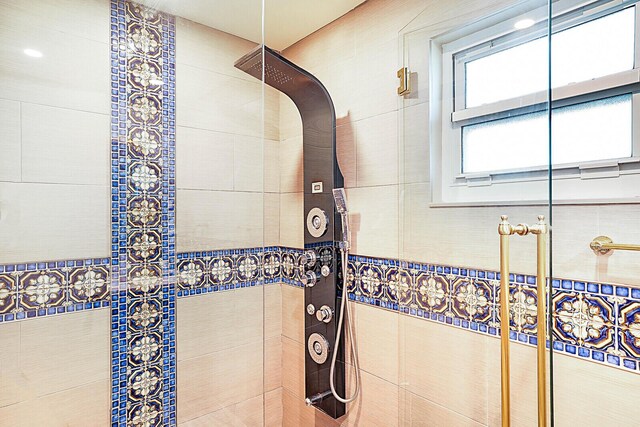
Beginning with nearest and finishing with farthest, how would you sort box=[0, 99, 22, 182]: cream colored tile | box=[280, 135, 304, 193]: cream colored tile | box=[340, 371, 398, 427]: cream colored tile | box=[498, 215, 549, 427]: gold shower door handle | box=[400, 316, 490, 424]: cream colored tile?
1. box=[498, 215, 549, 427]: gold shower door handle
2. box=[400, 316, 490, 424]: cream colored tile
3. box=[0, 99, 22, 182]: cream colored tile
4. box=[340, 371, 398, 427]: cream colored tile
5. box=[280, 135, 304, 193]: cream colored tile

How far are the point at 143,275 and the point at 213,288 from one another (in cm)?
25

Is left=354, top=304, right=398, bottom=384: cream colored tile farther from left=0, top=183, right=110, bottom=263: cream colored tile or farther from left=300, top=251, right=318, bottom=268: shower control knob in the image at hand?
left=0, top=183, right=110, bottom=263: cream colored tile

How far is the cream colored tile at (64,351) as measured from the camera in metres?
1.03

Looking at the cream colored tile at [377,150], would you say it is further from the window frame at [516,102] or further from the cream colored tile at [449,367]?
the cream colored tile at [449,367]

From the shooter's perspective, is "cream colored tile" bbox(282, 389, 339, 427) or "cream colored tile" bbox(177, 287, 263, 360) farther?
"cream colored tile" bbox(282, 389, 339, 427)

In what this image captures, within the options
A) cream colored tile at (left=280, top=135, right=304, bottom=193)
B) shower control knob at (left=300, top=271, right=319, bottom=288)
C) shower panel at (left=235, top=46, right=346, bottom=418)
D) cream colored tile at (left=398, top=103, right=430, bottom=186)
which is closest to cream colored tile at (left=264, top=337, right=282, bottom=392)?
shower panel at (left=235, top=46, right=346, bottom=418)

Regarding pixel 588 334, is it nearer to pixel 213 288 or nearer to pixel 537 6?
pixel 537 6

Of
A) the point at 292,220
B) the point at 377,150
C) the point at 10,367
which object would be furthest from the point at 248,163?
the point at 10,367

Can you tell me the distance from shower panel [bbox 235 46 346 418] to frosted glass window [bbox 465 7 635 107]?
2.31ft

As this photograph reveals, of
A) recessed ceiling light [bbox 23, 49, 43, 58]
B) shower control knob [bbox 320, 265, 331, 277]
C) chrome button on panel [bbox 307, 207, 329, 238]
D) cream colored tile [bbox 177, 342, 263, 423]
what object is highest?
recessed ceiling light [bbox 23, 49, 43, 58]

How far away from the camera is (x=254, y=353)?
1.40 meters

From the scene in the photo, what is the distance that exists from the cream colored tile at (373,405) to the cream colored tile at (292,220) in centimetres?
61

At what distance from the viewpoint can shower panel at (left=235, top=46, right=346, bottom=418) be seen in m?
1.48

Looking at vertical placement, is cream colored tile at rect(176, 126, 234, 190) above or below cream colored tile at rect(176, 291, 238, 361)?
above
